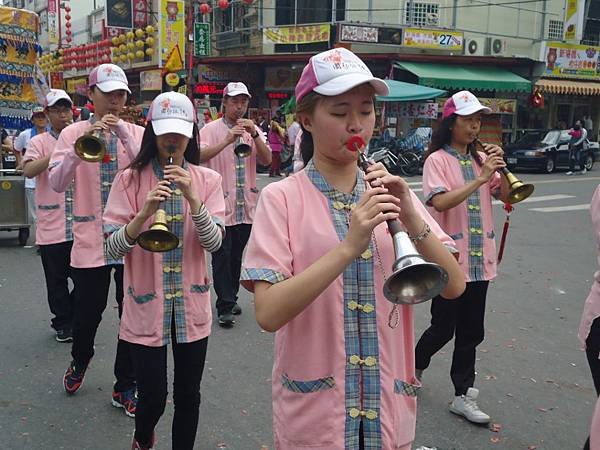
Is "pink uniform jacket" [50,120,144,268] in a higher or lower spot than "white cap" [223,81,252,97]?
lower

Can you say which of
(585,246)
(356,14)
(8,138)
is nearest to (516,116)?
(356,14)

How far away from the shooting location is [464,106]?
3.65 meters

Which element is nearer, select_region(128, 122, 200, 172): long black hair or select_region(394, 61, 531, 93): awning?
select_region(128, 122, 200, 172): long black hair

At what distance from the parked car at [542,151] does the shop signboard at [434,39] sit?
429 centimetres

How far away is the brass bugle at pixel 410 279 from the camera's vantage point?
1.66 meters

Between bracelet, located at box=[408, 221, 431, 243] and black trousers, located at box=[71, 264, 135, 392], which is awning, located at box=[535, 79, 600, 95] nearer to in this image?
black trousers, located at box=[71, 264, 135, 392]

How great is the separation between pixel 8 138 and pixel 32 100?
351 cm

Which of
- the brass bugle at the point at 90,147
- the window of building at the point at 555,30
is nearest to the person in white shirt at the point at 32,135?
the brass bugle at the point at 90,147

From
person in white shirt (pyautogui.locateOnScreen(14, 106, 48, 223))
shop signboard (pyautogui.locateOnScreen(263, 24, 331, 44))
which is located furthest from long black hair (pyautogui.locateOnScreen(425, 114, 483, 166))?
shop signboard (pyautogui.locateOnScreen(263, 24, 331, 44))

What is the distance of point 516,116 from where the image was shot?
2464 centimetres

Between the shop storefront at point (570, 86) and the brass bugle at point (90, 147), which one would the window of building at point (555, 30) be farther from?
the brass bugle at point (90, 147)

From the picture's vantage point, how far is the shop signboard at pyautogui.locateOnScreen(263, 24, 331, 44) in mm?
20766

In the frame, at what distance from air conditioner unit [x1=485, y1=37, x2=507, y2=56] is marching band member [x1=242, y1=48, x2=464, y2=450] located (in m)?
22.9

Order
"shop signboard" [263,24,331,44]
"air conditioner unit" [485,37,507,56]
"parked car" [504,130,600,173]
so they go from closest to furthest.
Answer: "parked car" [504,130,600,173]
"shop signboard" [263,24,331,44]
"air conditioner unit" [485,37,507,56]
